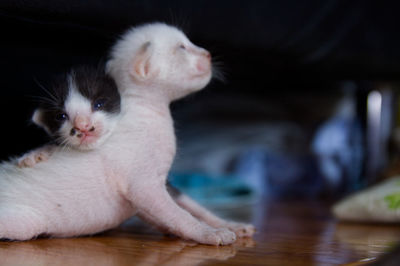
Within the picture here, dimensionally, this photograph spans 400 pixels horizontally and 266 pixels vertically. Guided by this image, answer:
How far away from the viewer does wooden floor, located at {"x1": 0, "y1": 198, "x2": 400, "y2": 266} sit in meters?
0.81

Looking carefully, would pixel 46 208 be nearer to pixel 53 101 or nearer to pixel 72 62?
pixel 53 101

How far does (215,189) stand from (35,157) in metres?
1.12

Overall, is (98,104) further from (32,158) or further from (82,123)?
(32,158)

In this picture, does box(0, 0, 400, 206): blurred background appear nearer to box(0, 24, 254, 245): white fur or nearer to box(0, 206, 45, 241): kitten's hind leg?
box(0, 24, 254, 245): white fur

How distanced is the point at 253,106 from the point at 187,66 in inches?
52.2

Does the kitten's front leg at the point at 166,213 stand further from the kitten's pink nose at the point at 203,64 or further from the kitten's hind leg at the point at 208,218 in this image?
the kitten's pink nose at the point at 203,64

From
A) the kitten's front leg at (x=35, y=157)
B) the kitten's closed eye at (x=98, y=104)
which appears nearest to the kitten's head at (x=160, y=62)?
the kitten's closed eye at (x=98, y=104)

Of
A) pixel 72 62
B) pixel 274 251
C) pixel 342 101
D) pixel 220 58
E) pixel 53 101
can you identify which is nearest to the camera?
pixel 274 251

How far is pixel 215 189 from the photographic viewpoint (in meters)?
2.06

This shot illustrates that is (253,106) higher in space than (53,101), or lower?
higher

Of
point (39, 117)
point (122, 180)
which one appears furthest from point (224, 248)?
point (39, 117)

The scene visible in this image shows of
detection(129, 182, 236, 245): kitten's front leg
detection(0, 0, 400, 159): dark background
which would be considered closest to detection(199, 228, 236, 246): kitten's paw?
detection(129, 182, 236, 245): kitten's front leg

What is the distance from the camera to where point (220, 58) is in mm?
1386

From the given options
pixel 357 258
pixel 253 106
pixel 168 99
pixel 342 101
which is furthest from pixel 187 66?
pixel 342 101
